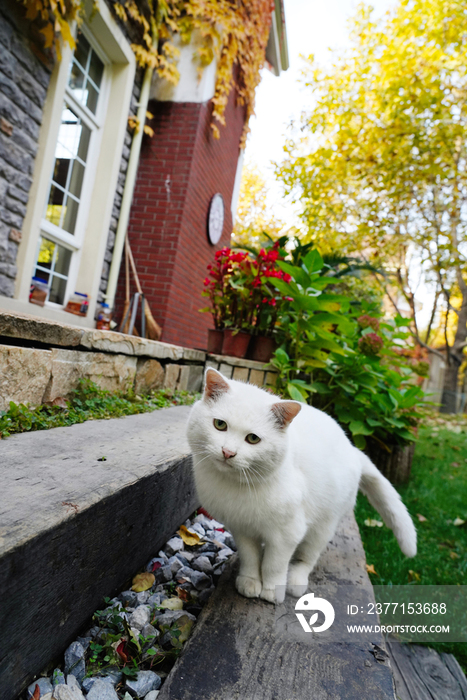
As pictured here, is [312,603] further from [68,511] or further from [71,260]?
[71,260]

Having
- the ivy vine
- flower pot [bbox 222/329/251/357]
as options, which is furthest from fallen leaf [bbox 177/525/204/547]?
the ivy vine

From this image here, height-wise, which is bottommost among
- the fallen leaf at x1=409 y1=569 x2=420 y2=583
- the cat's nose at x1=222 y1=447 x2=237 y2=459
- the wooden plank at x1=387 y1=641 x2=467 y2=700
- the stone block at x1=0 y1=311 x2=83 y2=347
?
the wooden plank at x1=387 y1=641 x2=467 y2=700

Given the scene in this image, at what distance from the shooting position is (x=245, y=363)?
3.55 m

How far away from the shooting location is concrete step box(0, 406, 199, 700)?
31.6 inches

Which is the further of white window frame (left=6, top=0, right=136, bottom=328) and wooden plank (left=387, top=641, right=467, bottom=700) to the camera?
white window frame (left=6, top=0, right=136, bottom=328)

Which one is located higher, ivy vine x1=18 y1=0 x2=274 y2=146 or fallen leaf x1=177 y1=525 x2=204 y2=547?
ivy vine x1=18 y1=0 x2=274 y2=146

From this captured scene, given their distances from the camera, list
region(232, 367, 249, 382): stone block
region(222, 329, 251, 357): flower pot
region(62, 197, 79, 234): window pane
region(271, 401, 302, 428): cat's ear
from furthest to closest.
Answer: region(62, 197, 79, 234): window pane
region(222, 329, 251, 357): flower pot
region(232, 367, 249, 382): stone block
region(271, 401, 302, 428): cat's ear

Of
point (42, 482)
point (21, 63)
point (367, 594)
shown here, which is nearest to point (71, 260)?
point (21, 63)

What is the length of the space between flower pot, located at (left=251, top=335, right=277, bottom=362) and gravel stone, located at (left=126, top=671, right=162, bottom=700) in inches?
114

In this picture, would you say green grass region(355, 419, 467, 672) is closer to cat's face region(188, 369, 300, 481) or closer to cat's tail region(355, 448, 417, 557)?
cat's tail region(355, 448, 417, 557)

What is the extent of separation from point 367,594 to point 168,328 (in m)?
4.29

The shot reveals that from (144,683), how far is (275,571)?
0.45 m

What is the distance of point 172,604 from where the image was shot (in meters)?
1.30

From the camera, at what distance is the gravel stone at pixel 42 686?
0.89 meters
